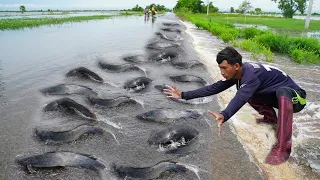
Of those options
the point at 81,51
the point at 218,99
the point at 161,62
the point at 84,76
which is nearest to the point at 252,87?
the point at 218,99

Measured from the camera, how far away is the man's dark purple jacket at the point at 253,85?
3.54m

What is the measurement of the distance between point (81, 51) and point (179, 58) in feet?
15.6

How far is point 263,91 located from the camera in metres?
4.01

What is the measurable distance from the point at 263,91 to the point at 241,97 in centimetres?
65

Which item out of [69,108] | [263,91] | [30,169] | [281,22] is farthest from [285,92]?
[281,22]

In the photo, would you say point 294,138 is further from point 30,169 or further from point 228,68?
point 30,169

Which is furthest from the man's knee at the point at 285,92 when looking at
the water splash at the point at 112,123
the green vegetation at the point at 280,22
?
the green vegetation at the point at 280,22

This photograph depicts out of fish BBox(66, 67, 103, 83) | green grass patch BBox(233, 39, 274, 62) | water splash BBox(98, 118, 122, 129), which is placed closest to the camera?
water splash BBox(98, 118, 122, 129)

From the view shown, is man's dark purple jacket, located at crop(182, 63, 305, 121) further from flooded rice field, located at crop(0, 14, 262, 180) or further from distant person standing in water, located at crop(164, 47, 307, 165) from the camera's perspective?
flooded rice field, located at crop(0, 14, 262, 180)

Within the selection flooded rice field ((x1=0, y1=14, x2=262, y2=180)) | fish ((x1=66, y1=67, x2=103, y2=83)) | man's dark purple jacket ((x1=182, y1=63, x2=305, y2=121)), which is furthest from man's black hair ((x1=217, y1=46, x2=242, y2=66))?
fish ((x1=66, y1=67, x2=103, y2=83))

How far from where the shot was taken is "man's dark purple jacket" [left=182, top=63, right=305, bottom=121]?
3.54 metres

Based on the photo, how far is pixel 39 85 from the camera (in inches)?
305

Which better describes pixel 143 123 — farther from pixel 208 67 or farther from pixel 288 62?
pixel 288 62

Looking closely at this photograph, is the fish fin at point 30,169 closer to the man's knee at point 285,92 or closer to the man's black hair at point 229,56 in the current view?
the man's black hair at point 229,56
